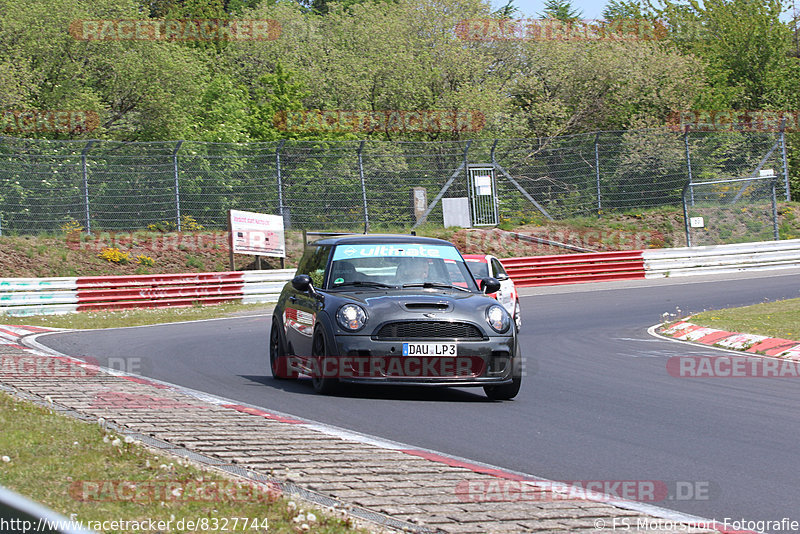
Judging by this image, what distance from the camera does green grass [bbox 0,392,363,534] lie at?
4355mm

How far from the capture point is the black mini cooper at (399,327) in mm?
8984

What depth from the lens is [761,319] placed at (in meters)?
16.1

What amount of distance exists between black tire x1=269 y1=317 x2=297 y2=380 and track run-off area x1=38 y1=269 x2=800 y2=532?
0.49 ft

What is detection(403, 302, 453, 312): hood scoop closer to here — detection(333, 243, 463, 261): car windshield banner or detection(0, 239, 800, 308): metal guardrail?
detection(333, 243, 463, 261): car windshield banner

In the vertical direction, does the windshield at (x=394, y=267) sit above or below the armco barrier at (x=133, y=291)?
above

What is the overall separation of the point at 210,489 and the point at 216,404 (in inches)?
136

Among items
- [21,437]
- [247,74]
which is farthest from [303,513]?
[247,74]

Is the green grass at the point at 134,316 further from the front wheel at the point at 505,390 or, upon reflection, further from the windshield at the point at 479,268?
the front wheel at the point at 505,390

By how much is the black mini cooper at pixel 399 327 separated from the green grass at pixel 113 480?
9.97ft

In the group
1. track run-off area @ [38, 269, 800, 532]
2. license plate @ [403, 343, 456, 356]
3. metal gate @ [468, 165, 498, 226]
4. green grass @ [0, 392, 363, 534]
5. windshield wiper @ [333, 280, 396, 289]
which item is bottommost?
track run-off area @ [38, 269, 800, 532]

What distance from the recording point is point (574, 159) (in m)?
30.4

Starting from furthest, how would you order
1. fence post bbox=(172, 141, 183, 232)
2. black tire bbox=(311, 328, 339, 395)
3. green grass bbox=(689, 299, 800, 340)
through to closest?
fence post bbox=(172, 141, 183, 232) → green grass bbox=(689, 299, 800, 340) → black tire bbox=(311, 328, 339, 395)

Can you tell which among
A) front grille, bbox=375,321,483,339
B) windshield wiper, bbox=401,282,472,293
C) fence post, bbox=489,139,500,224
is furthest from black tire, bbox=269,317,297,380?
fence post, bbox=489,139,500,224

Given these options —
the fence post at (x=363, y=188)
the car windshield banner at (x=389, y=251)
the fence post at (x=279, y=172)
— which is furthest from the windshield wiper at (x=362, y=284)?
the fence post at (x=363, y=188)
